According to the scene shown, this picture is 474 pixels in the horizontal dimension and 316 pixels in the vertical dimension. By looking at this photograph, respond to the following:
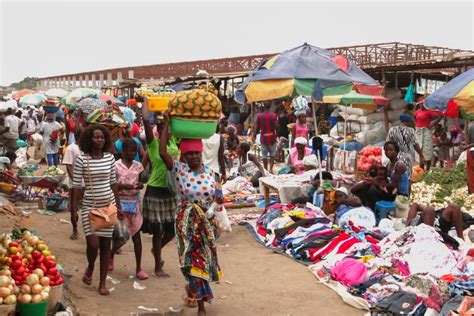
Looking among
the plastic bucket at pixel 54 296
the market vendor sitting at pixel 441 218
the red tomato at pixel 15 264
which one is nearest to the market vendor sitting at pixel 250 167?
the market vendor sitting at pixel 441 218

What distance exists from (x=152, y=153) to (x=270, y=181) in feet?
13.3

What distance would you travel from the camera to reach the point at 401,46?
66.8 ft

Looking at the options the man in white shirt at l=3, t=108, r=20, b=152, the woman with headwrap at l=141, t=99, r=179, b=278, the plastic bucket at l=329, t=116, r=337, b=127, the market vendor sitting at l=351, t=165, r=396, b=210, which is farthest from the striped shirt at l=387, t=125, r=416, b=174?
the plastic bucket at l=329, t=116, r=337, b=127

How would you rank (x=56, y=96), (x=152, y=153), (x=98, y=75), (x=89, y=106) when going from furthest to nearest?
(x=98, y=75) < (x=56, y=96) < (x=89, y=106) < (x=152, y=153)

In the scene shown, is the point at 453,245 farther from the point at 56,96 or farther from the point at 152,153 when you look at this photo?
the point at 56,96

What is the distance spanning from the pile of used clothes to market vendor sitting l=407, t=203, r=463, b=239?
0.33 m

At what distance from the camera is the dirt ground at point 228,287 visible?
5637 millimetres

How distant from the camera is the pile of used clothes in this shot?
210 inches

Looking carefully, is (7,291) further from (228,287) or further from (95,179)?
(228,287)

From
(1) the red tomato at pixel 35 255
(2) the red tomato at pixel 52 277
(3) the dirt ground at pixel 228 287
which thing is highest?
(1) the red tomato at pixel 35 255

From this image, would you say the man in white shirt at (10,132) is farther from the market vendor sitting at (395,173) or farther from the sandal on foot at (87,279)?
the market vendor sitting at (395,173)

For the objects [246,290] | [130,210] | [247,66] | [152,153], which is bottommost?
[246,290]

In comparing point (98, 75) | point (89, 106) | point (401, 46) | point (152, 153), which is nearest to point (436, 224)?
point (152, 153)

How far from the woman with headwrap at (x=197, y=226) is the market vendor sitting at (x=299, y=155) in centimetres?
526
